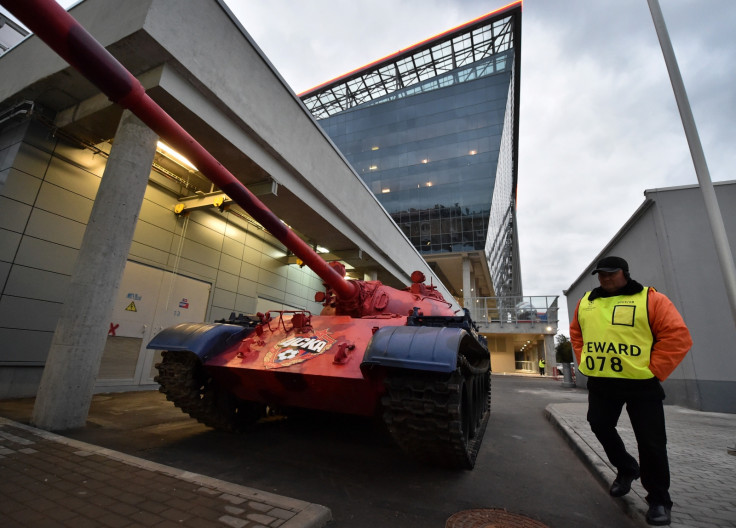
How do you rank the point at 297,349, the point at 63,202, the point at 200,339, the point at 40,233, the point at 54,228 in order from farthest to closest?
the point at 63,202, the point at 54,228, the point at 40,233, the point at 200,339, the point at 297,349

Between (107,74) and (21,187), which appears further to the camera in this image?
(21,187)

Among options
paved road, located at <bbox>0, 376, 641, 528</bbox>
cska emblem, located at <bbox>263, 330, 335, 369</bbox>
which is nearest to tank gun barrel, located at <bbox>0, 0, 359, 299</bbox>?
cska emblem, located at <bbox>263, 330, 335, 369</bbox>

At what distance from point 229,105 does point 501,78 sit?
34136 millimetres

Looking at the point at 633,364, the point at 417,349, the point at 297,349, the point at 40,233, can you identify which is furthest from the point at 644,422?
the point at 40,233

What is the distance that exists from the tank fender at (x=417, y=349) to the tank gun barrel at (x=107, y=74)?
68.1 inches

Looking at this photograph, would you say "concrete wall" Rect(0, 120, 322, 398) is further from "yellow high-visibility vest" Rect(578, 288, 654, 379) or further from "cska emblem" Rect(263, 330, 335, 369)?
"yellow high-visibility vest" Rect(578, 288, 654, 379)

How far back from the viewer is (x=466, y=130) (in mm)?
32938

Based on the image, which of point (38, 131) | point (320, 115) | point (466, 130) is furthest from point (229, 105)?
point (320, 115)

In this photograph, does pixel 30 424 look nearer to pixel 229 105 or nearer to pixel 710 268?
pixel 229 105

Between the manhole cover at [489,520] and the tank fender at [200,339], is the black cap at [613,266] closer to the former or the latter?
the manhole cover at [489,520]

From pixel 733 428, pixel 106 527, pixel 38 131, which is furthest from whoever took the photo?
pixel 38 131

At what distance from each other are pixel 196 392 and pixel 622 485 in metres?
4.40

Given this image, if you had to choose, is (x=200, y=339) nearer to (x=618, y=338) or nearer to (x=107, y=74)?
(x=107, y=74)

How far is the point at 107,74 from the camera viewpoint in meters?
2.36
